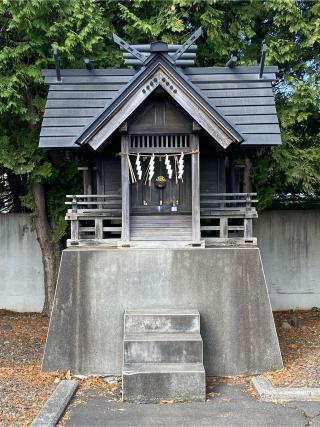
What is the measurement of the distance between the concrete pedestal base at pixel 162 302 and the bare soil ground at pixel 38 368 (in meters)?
0.32

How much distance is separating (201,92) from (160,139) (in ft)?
3.90

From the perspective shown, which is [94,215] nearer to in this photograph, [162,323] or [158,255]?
[158,255]

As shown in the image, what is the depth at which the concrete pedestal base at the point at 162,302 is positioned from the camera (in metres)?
8.45

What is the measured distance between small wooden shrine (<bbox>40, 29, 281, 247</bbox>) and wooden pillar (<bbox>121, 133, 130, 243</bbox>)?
0.02 metres

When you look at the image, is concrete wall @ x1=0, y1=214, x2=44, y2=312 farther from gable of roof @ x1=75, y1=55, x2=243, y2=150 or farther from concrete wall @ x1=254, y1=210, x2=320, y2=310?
concrete wall @ x1=254, y1=210, x2=320, y2=310

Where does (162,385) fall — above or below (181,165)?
below

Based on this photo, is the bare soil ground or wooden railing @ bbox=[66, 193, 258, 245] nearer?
the bare soil ground

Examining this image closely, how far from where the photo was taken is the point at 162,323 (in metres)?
8.14

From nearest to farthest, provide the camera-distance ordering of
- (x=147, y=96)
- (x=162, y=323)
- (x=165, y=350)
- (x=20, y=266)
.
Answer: (x=165, y=350) → (x=162, y=323) → (x=147, y=96) → (x=20, y=266)

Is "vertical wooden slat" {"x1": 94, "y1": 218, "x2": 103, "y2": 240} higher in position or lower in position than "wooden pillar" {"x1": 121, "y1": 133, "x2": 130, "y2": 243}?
lower

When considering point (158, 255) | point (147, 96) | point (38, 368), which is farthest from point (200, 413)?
point (147, 96)

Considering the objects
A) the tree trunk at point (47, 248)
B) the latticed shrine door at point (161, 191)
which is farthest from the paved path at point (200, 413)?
the tree trunk at point (47, 248)

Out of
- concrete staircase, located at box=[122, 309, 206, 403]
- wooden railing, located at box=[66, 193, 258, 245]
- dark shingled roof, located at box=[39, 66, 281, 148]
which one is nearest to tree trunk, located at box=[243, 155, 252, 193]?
dark shingled roof, located at box=[39, 66, 281, 148]

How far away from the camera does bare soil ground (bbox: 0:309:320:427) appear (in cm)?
679
